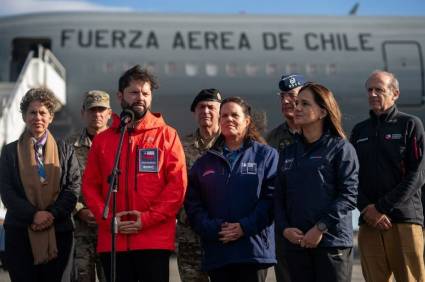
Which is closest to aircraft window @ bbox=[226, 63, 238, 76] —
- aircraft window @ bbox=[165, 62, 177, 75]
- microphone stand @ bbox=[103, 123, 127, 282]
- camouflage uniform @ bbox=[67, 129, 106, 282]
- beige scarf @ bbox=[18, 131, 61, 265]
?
aircraft window @ bbox=[165, 62, 177, 75]

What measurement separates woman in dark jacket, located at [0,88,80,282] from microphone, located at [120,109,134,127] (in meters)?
0.76

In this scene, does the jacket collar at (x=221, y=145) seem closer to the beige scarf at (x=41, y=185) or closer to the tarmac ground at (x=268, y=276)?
the beige scarf at (x=41, y=185)

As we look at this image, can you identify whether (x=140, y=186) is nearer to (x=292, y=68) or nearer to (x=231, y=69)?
(x=231, y=69)

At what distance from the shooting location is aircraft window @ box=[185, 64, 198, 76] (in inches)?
550

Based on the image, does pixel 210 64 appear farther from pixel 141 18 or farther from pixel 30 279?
pixel 30 279

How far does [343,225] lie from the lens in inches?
154

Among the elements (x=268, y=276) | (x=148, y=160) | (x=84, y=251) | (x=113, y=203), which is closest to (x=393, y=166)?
(x=148, y=160)

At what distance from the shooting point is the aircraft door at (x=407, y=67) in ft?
48.0

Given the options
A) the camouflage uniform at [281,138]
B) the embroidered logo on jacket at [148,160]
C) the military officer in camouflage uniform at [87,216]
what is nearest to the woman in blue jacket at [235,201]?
the embroidered logo on jacket at [148,160]

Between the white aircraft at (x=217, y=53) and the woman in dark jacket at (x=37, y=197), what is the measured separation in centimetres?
891

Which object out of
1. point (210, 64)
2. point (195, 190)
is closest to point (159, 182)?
point (195, 190)

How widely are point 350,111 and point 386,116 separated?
31.5 feet

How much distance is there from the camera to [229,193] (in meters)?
4.14

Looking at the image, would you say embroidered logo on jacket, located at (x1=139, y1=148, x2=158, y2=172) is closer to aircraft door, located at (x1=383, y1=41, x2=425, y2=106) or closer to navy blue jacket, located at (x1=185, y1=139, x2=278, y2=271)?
navy blue jacket, located at (x1=185, y1=139, x2=278, y2=271)
